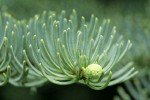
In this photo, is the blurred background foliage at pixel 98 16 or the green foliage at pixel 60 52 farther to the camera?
the blurred background foliage at pixel 98 16

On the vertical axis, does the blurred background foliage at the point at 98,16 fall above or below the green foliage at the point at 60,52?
below

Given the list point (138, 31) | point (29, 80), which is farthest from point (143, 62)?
point (29, 80)

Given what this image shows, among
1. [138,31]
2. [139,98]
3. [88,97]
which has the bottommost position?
[88,97]

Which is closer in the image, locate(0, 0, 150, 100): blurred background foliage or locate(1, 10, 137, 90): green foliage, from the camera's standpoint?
locate(1, 10, 137, 90): green foliage

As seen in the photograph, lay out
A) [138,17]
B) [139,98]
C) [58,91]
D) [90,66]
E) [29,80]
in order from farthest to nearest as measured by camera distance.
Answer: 1. [58,91]
2. [138,17]
3. [139,98]
4. [29,80]
5. [90,66]

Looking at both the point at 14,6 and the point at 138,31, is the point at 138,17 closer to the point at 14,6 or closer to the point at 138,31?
the point at 138,31

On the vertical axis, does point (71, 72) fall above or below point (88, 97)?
above

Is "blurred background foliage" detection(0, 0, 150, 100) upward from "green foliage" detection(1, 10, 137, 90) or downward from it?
downward

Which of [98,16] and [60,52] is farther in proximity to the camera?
[98,16]
